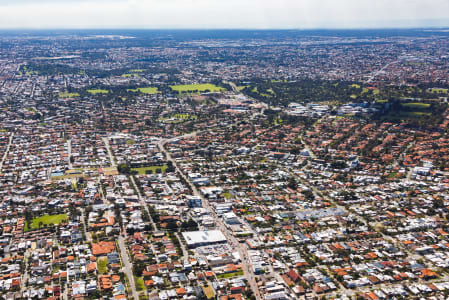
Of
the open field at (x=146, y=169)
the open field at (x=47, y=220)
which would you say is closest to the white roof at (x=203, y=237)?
the open field at (x=47, y=220)

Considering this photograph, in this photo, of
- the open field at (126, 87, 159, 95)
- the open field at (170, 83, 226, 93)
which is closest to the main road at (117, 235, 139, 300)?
the open field at (126, 87, 159, 95)

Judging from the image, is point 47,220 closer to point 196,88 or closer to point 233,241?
point 233,241

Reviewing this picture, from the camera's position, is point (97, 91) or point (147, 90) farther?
point (147, 90)

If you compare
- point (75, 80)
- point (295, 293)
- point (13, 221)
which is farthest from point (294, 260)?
point (75, 80)

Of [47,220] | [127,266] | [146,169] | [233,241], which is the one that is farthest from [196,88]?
[127,266]

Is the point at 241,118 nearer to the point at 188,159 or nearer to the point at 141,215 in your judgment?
the point at 188,159

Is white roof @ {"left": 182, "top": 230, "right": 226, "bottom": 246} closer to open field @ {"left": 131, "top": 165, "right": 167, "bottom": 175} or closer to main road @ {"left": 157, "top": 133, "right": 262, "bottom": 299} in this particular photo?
main road @ {"left": 157, "top": 133, "right": 262, "bottom": 299}
